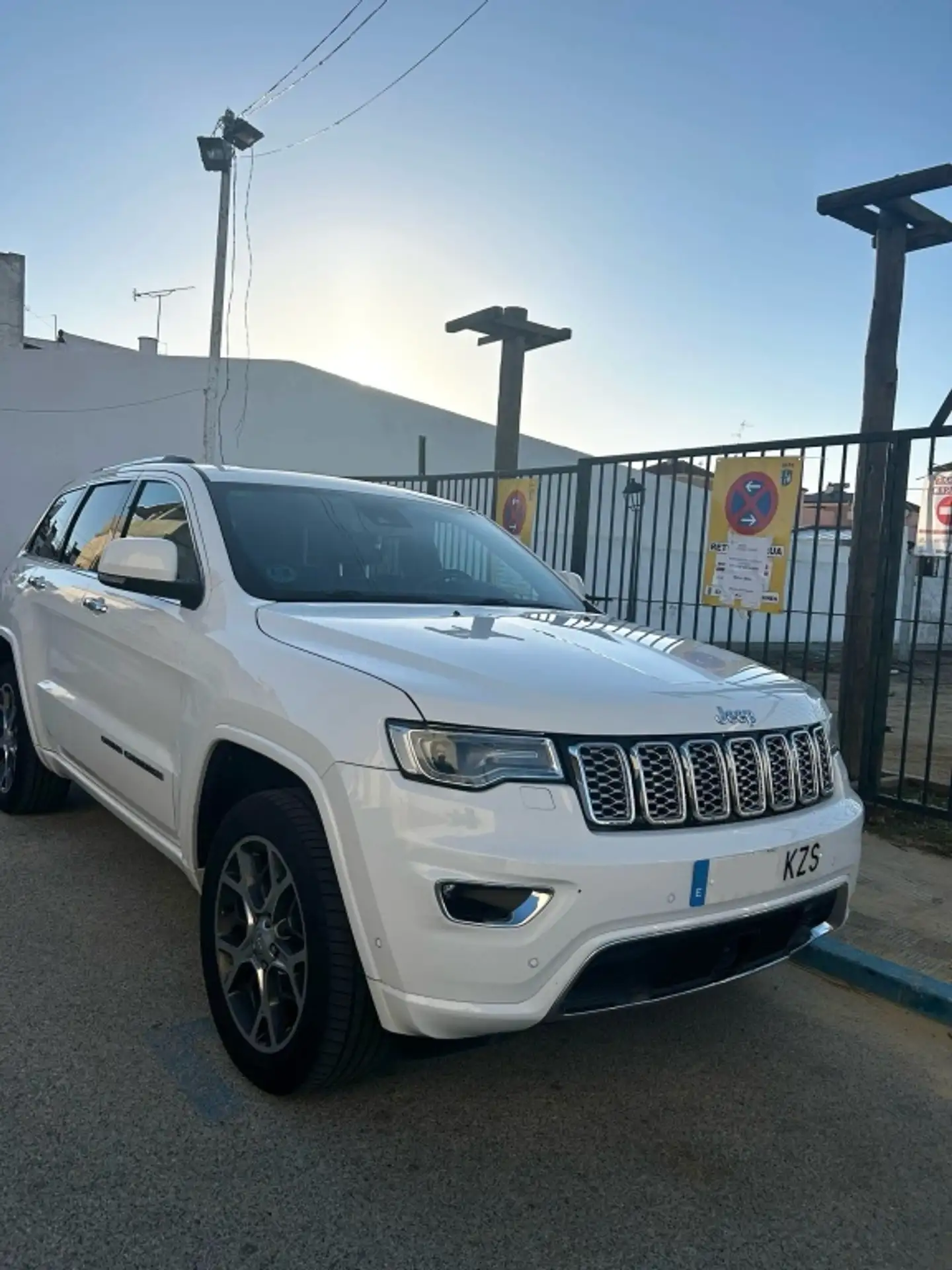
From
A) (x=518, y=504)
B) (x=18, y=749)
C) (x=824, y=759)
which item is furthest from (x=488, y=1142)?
(x=518, y=504)

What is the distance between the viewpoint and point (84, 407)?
22.5 meters

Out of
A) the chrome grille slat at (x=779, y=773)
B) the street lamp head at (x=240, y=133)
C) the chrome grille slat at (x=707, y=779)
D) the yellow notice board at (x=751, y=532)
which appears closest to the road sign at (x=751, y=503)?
the yellow notice board at (x=751, y=532)

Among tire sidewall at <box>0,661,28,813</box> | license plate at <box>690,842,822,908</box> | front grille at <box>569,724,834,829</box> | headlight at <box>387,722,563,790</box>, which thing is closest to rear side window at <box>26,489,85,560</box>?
tire sidewall at <box>0,661,28,813</box>

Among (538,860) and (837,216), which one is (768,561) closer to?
(837,216)

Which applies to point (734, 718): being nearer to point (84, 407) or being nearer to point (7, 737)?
point (7, 737)

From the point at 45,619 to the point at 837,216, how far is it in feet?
16.9

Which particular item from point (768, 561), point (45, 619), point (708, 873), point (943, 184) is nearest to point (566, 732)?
point (708, 873)

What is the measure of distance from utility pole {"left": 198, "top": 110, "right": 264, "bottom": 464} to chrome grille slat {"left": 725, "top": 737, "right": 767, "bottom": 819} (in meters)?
12.8

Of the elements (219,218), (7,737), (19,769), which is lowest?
(19,769)

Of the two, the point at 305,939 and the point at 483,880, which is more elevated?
the point at 483,880

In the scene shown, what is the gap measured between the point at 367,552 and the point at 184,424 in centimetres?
2098

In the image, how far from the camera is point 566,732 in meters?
2.45

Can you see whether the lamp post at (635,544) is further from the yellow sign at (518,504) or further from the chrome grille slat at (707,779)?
the chrome grille slat at (707,779)

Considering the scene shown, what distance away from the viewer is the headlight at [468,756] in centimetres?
238
